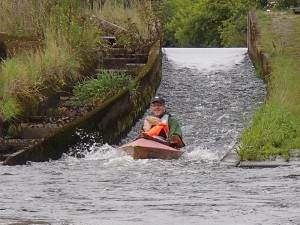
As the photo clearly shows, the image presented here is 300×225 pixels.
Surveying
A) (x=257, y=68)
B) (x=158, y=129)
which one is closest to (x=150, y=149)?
(x=158, y=129)

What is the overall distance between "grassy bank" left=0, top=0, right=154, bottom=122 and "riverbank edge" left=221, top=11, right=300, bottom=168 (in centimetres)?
356

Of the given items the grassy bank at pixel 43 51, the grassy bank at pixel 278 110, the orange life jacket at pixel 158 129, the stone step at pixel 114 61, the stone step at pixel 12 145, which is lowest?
the stone step at pixel 12 145

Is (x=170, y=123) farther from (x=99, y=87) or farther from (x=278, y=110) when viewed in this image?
(x=99, y=87)

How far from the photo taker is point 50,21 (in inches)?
876

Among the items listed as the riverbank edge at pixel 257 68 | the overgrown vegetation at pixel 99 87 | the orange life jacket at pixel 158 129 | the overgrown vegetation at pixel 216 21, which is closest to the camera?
the riverbank edge at pixel 257 68

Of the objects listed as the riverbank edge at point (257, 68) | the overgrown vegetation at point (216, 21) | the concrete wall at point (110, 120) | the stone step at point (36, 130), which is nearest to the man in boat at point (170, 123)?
the concrete wall at point (110, 120)

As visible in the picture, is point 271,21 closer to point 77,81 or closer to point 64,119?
point 77,81

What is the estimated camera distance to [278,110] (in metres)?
16.8

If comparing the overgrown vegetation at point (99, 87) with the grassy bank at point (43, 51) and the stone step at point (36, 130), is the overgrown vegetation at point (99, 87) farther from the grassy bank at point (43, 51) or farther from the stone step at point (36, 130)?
the stone step at point (36, 130)

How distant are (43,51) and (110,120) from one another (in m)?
3.49

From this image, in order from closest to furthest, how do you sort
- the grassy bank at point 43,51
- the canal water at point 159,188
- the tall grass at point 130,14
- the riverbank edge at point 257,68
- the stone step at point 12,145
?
the canal water at point 159,188, the riverbank edge at point 257,68, the stone step at point 12,145, the grassy bank at point 43,51, the tall grass at point 130,14

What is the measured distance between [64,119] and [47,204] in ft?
22.7

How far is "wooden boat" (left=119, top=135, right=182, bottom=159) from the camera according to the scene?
15.2 m

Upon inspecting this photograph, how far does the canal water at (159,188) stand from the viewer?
32.1 ft
